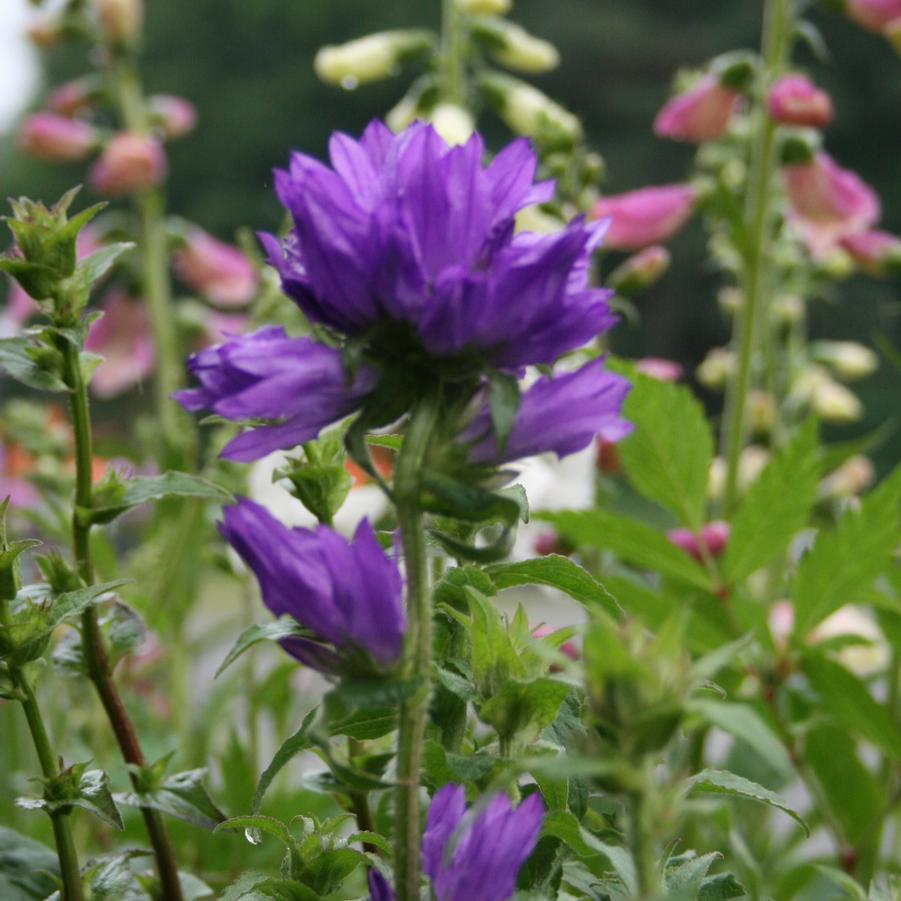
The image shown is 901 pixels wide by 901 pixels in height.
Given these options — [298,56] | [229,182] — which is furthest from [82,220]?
[298,56]

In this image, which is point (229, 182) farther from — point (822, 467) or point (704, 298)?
point (822, 467)

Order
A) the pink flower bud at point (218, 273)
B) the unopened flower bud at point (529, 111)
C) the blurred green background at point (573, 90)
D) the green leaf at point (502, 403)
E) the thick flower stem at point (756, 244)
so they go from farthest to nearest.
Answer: the blurred green background at point (573, 90) → the pink flower bud at point (218, 273) → the thick flower stem at point (756, 244) → the unopened flower bud at point (529, 111) → the green leaf at point (502, 403)

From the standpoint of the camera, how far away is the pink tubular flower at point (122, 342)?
96cm

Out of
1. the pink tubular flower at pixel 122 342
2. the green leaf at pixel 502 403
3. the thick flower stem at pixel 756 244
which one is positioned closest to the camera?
the green leaf at pixel 502 403

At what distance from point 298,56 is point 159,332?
7.03m

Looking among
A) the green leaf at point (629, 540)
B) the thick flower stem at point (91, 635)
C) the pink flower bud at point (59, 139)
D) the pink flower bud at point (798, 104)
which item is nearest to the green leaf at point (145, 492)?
the thick flower stem at point (91, 635)

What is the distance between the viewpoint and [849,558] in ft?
1.27

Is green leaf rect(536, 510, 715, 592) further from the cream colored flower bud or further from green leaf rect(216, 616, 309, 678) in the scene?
the cream colored flower bud

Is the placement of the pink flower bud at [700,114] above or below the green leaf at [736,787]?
above

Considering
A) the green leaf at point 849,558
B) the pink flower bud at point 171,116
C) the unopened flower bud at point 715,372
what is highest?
the pink flower bud at point 171,116

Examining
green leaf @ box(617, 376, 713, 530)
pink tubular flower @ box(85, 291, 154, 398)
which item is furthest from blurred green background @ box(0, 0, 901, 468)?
green leaf @ box(617, 376, 713, 530)

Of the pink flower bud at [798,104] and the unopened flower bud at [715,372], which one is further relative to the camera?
the unopened flower bud at [715,372]

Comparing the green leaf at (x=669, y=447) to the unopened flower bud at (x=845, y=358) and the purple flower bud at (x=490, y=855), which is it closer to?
the purple flower bud at (x=490, y=855)

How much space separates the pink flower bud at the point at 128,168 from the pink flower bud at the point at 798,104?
0.45 m
